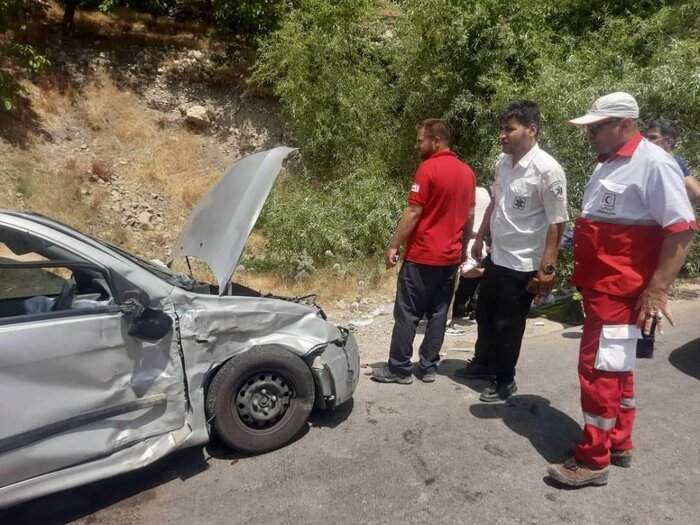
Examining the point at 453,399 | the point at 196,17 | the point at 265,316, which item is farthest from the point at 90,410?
the point at 196,17

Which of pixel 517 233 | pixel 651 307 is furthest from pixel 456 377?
pixel 651 307

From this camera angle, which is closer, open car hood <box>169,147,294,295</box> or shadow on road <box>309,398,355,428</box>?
open car hood <box>169,147,294,295</box>

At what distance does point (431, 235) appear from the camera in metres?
3.96

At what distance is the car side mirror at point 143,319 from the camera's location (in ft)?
9.04

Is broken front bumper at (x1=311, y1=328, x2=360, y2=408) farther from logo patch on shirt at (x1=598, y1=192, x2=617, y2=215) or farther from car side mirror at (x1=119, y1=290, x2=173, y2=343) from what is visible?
logo patch on shirt at (x1=598, y1=192, x2=617, y2=215)

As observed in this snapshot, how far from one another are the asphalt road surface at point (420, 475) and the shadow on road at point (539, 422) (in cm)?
1

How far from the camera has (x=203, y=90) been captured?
1270 centimetres

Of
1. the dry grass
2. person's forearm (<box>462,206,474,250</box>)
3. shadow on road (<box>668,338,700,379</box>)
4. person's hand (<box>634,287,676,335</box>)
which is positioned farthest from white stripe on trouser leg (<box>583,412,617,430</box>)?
the dry grass

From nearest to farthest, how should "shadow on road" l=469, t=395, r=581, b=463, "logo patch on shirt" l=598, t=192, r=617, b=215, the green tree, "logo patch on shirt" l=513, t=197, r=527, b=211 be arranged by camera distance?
"logo patch on shirt" l=598, t=192, r=617, b=215 < "shadow on road" l=469, t=395, r=581, b=463 < "logo patch on shirt" l=513, t=197, r=527, b=211 < the green tree

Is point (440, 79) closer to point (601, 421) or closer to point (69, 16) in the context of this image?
point (601, 421)

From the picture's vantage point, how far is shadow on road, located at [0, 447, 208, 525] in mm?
2836

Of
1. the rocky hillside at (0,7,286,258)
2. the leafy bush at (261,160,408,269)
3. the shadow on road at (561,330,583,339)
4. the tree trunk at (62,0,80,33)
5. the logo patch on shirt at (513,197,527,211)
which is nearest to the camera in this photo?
the logo patch on shirt at (513,197,527,211)

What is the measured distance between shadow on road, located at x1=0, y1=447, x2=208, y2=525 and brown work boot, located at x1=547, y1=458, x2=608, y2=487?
2046 millimetres

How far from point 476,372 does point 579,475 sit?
1.46 meters
